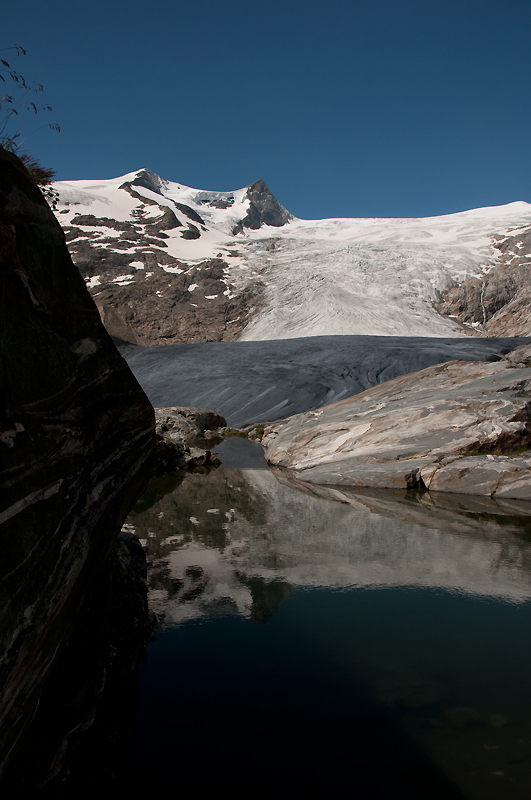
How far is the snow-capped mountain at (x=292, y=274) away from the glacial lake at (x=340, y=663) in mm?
55640

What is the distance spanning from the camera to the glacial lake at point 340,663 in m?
3.43

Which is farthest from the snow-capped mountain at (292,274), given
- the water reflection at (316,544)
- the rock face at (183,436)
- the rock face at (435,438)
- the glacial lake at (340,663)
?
the glacial lake at (340,663)

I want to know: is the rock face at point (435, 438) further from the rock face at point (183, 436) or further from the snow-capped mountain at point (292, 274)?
the snow-capped mountain at point (292, 274)

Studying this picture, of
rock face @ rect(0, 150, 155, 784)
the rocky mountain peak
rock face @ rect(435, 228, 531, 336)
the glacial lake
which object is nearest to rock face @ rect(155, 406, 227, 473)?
the glacial lake

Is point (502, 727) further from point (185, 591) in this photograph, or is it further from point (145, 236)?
point (145, 236)

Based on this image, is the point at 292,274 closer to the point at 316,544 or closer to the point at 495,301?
the point at 495,301

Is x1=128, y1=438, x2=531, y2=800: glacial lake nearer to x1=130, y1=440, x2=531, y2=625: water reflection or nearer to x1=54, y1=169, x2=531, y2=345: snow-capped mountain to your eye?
x1=130, y1=440, x2=531, y2=625: water reflection

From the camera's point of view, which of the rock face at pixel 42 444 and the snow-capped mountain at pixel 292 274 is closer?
the rock face at pixel 42 444

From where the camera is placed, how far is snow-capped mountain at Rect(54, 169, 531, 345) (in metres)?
66.6

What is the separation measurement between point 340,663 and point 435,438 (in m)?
8.63

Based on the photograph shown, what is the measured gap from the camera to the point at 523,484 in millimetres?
10555

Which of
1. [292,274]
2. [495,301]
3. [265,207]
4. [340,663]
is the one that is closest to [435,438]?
[340,663]

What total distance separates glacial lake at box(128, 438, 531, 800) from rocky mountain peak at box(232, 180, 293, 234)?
14725cm

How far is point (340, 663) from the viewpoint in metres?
4.67
